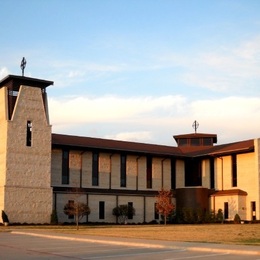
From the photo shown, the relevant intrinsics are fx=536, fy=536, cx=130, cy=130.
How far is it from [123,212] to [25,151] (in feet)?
44.8

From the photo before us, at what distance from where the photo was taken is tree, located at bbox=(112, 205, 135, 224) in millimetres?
57991

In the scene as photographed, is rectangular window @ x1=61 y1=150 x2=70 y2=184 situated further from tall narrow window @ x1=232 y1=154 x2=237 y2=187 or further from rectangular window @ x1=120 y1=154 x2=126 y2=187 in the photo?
tall narrow window @ x1=232 y1=154 x2=237 y2=187

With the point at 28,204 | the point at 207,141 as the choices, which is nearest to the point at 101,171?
the point at 28,204

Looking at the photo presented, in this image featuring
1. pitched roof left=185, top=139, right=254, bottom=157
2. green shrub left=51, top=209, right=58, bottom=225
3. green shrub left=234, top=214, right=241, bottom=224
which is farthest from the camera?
pitched roof left=185, top=139, right=254, bottom=157

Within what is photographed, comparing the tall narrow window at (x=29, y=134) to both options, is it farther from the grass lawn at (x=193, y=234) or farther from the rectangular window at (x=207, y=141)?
the rectangular window at (x=207, y=141)

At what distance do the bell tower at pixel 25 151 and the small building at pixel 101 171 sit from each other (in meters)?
0.09

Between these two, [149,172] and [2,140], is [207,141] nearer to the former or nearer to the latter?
[149,172]

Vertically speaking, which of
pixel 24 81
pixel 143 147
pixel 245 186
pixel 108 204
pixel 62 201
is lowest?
pixel 108 204

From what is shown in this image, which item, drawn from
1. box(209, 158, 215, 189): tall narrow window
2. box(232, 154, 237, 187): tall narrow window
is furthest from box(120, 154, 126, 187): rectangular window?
box(232, 154, 237, 187): tall narrow window

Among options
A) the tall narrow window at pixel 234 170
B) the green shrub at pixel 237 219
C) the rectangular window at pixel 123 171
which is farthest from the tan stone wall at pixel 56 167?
the tall narrow window at pixel 234 170

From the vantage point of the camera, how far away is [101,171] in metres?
59.3

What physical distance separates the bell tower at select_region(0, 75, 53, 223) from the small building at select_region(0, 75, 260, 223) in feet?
0.30

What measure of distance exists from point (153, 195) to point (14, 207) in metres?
19.0

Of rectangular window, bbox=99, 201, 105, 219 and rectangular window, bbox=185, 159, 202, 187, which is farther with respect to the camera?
rectangular window, bbox=185, 159, 202, 187
